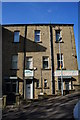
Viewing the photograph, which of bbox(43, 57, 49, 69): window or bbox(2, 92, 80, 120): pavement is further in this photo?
bbox(43, 57, 49, 69): window

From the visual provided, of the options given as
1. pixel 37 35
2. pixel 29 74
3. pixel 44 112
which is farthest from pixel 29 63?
pixel 44 112

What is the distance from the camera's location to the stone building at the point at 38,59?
11898 millimetres

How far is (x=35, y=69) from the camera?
1210cm

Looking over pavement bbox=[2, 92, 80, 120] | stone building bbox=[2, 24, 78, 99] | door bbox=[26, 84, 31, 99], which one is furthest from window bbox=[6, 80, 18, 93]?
pavement bbox=[2, 92, 80, 120]

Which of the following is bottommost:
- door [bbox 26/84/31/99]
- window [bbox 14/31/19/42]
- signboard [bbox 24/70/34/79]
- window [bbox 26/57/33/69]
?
door [bbox 26/84/31/99]

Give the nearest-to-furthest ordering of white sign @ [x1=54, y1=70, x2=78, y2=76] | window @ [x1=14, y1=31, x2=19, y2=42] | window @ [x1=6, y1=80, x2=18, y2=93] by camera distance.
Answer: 1. window @ [x1=6, y1=80, x2=18, y2=93]
2. white sign @ [x1=54, y1=70, x2=78, y2=76]
3. window @ [x1=14, y1=31, x2=19, y2=42]

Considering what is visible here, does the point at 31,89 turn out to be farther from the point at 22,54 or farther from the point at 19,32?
the point at 19,32

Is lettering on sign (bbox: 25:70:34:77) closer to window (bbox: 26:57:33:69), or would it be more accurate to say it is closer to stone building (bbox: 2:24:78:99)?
stone building (bbox: 2:24:78:99)

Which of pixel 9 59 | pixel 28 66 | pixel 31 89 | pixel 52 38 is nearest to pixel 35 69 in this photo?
pixel 28 66

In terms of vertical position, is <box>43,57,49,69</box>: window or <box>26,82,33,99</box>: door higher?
<box>43,57,49,69</box>: window

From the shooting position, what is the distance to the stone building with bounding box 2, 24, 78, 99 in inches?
468

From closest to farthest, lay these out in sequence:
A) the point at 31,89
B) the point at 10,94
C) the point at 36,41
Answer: the point at 10,94
the point at 31,89
the point at 36,41

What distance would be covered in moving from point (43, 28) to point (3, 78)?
6.17 m

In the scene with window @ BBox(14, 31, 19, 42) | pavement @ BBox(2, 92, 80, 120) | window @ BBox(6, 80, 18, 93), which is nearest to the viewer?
pavement @ BBox(2, 92, 80, 120)
